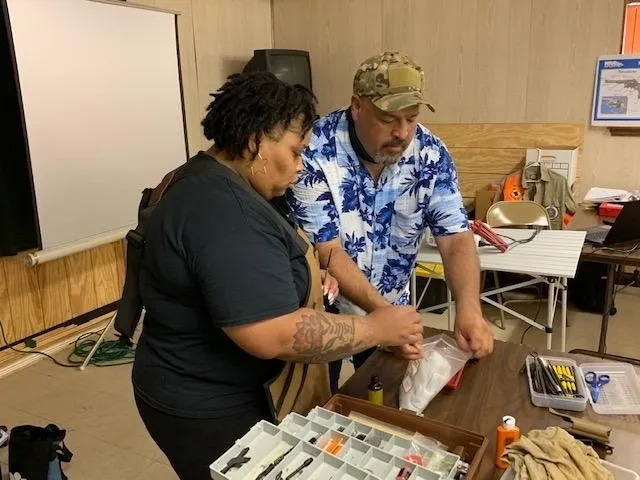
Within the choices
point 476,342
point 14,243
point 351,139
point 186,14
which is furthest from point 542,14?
point 14,243

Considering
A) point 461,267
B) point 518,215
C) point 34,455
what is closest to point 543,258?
point 518,215

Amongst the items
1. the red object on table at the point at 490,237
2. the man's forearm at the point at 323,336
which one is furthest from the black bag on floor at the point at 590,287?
the man's forearm at the point at 323,336

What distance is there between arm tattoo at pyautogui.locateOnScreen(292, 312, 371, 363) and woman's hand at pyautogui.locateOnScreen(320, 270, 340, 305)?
0.29 m

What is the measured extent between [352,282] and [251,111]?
0.58 metres

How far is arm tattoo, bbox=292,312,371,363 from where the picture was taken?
94 cm

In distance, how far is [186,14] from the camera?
4.08 metres

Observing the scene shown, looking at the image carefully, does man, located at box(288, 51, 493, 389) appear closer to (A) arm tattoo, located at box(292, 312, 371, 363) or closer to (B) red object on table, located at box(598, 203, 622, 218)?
(A) arm tattoo, located at box(292, 312, 371, 363)

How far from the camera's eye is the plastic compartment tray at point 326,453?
866mm

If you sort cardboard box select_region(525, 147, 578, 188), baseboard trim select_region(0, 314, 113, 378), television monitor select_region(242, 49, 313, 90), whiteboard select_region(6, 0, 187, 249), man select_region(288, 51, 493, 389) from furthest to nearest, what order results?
television monitor select_region(242, 49, 313, 90)
cardboard box select_region(525, 147, 578, 188)
baseboard trim select_region(0, 314, 113, 378)
whiteboard select_region(6, 0, 187, 249)
man select_region(288, 51, 493, 389)

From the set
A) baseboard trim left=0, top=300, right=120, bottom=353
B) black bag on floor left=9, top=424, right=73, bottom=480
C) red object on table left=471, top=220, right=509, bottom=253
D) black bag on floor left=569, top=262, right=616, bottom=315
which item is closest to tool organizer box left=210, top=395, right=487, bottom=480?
black bag on floor left=9, top=424, right=73, bottom=480

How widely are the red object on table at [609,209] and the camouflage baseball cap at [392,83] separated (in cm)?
226

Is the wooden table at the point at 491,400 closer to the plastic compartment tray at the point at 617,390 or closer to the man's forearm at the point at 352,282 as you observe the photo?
the plastic compartment tray at the point at 617,390

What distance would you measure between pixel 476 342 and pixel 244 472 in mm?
659

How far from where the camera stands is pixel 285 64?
454 centimetres
